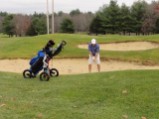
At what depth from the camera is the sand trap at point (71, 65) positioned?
26.3m

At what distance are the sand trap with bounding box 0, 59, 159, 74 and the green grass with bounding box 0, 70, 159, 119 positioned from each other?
12.2 meters

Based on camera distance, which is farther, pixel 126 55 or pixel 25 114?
pixel 126 55

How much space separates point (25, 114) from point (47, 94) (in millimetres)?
2660

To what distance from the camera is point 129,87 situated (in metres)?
11.9

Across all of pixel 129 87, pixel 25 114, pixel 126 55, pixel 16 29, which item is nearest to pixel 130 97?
pixel 129 87

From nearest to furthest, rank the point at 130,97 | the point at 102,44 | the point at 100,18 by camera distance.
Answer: the point at 130,97 < the point at 102,44 < the point at 100,18

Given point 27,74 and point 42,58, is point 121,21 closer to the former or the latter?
point 27,74

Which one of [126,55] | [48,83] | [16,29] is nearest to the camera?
[48,83]

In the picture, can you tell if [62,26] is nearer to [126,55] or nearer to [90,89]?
[126,55]

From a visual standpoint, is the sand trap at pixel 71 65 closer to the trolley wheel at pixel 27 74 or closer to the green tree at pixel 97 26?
the trolley wheel at pixel 27 74

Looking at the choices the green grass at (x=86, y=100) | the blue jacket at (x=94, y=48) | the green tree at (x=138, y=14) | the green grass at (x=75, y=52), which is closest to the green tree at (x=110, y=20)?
the green tree at (x=138, y=14)

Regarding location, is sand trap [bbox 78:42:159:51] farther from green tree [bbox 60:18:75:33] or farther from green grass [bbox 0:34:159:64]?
green tree [bbox 60:18:75:33]

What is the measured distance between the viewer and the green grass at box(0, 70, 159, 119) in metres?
9.05

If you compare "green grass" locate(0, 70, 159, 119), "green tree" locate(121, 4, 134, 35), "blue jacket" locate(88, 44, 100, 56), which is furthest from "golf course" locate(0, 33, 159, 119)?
"green tree" locate(121, 4, 134, 35)
